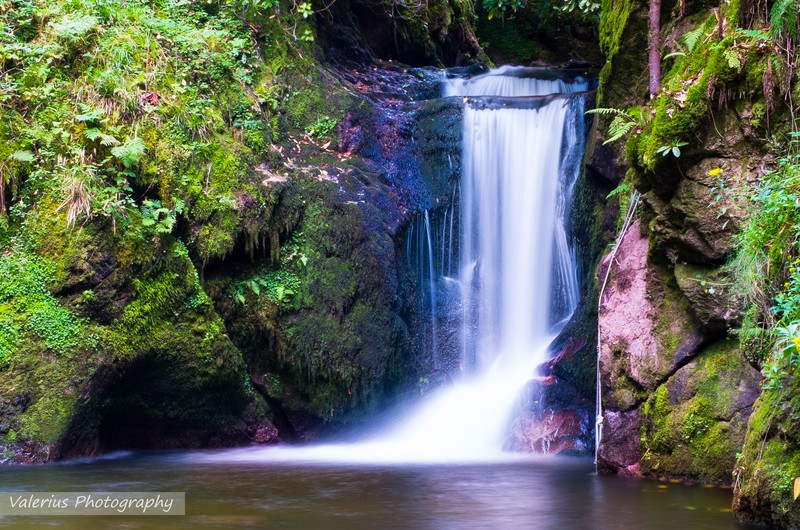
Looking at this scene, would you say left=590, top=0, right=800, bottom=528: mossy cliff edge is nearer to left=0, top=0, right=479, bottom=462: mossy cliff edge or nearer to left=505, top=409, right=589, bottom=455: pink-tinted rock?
left=505, top=409, right=589, bottom=455: pink-tinted rock

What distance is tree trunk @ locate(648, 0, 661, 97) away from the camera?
27.2 feet

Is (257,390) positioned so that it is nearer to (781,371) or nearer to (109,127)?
(109,127)

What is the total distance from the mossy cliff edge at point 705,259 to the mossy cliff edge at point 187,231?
368 centimetres

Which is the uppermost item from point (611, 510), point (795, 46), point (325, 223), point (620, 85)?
point (620, 85)

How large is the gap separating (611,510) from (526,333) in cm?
557

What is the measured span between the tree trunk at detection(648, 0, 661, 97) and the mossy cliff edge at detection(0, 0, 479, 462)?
4.20 m

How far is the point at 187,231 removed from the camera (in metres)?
9.92

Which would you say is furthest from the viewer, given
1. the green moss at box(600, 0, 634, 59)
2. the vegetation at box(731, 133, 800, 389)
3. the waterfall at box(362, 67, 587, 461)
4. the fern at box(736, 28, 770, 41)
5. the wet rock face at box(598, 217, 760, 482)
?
the waterfall at box(362, 67, 587, 461)

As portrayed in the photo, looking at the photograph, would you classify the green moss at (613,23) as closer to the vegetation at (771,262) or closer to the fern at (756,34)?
the fern at (756,34)

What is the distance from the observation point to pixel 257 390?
10266 mm

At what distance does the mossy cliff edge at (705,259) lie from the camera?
6121mm

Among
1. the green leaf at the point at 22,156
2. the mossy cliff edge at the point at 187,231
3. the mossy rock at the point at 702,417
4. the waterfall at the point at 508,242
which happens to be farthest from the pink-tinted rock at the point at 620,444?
the green leaf at the point at 22,156

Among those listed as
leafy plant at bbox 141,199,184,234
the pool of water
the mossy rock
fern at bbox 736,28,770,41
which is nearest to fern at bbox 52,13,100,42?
leafy plant at bbox 141,199,184,234

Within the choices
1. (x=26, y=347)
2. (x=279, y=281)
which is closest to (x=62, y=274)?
(x=26, y=347)
